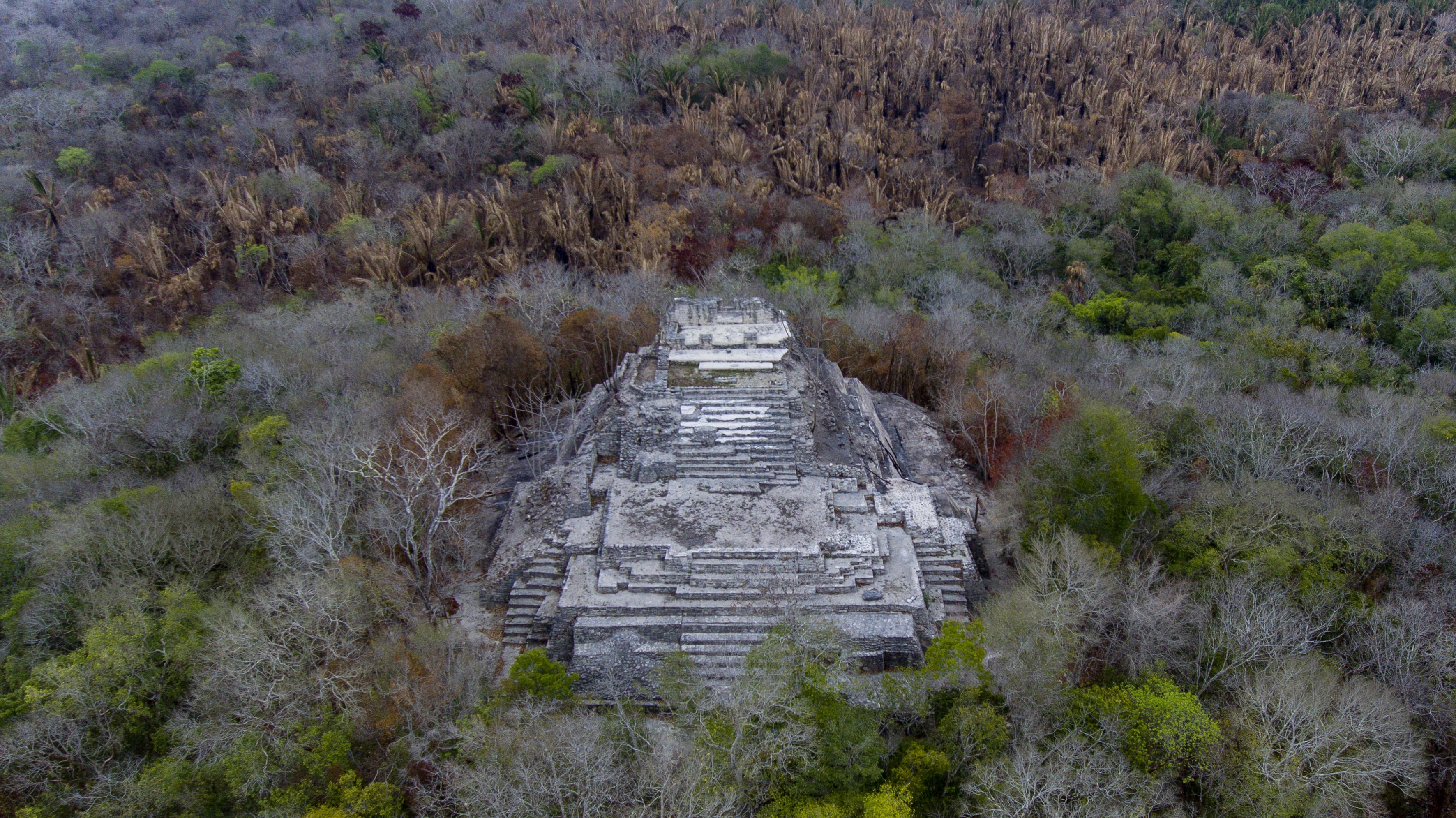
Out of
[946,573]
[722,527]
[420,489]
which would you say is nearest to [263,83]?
[420,489]

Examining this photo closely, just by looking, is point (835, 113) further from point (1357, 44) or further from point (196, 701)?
point (196, 701)

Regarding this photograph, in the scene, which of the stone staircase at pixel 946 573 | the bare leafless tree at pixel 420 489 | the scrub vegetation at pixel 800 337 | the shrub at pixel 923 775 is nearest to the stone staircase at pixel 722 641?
the scrub vegetation at pixel 800 337

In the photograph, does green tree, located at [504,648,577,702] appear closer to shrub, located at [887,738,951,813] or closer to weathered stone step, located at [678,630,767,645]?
weathered stone step, located at [678,630,767,645]

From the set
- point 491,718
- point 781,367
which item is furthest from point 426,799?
point 781,367

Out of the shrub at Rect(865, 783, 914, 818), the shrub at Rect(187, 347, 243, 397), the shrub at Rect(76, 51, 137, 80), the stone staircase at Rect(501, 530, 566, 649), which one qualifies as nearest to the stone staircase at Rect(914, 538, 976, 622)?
the shrub at Rect(865, 783, 914, 818)

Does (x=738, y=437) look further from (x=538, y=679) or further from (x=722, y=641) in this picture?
(x=538, y=679)
